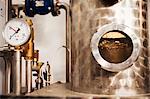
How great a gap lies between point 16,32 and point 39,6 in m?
0.58

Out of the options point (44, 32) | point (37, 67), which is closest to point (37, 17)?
point (44, 32)

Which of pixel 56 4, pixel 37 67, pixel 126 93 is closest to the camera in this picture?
pixel 126 93

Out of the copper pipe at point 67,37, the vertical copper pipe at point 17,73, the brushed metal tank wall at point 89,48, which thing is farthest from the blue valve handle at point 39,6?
the vertical copper pipe at point 17,73

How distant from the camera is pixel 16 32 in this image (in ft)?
5.00

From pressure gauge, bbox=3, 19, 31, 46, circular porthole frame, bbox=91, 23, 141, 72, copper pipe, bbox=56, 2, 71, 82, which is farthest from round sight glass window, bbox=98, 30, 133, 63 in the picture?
copper pipe, bbox=56, 2, 71, 82

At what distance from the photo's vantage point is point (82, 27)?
1550mm

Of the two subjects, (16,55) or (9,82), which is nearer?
(16,55)

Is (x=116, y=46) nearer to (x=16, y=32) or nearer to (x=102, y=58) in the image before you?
(x=102, y=58)

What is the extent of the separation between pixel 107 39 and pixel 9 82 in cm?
63

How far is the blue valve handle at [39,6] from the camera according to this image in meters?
2.04

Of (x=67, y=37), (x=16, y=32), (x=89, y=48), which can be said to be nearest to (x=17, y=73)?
(x=16, y=32)

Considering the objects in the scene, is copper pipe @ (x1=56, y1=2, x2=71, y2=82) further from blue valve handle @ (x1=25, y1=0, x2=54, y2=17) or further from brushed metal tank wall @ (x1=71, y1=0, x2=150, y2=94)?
brushed metal tank wall @ (x1=71, y1=0, x2=150, y2=94)

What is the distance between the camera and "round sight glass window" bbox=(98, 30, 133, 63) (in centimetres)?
146

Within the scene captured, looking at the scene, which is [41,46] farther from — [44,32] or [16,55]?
[16,55]
